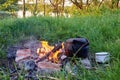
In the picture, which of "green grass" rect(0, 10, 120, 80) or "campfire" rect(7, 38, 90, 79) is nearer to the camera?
"campfire" rect(7, 38, 90, 79)

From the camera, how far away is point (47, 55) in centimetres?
379

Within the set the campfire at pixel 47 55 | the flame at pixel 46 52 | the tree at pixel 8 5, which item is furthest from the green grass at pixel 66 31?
the tree at pixel 8 5

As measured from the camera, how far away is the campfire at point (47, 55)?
137 inches

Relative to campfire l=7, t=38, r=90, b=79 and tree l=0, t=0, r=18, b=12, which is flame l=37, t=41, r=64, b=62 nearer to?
campfire l=7, t=38, r=90, b=79

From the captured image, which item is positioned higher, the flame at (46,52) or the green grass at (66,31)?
the green grass at (66,31)

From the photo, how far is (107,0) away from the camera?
10.9 metres

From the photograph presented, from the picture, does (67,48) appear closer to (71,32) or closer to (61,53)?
(61,53)

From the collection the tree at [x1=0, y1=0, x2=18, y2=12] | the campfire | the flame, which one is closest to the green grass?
the campfire

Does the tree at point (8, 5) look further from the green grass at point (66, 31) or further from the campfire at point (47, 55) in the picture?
the campfire at point (47, 55)

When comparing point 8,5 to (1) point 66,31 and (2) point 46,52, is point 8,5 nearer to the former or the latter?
(1) point 66,31

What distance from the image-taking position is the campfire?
11.4 ft

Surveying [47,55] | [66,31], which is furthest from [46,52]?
[66,31]

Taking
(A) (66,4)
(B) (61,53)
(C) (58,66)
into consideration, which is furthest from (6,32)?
(A) (66,4)

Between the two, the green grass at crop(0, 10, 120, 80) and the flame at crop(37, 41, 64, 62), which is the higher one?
the green grass at crop(0, 10, 120, 80)
